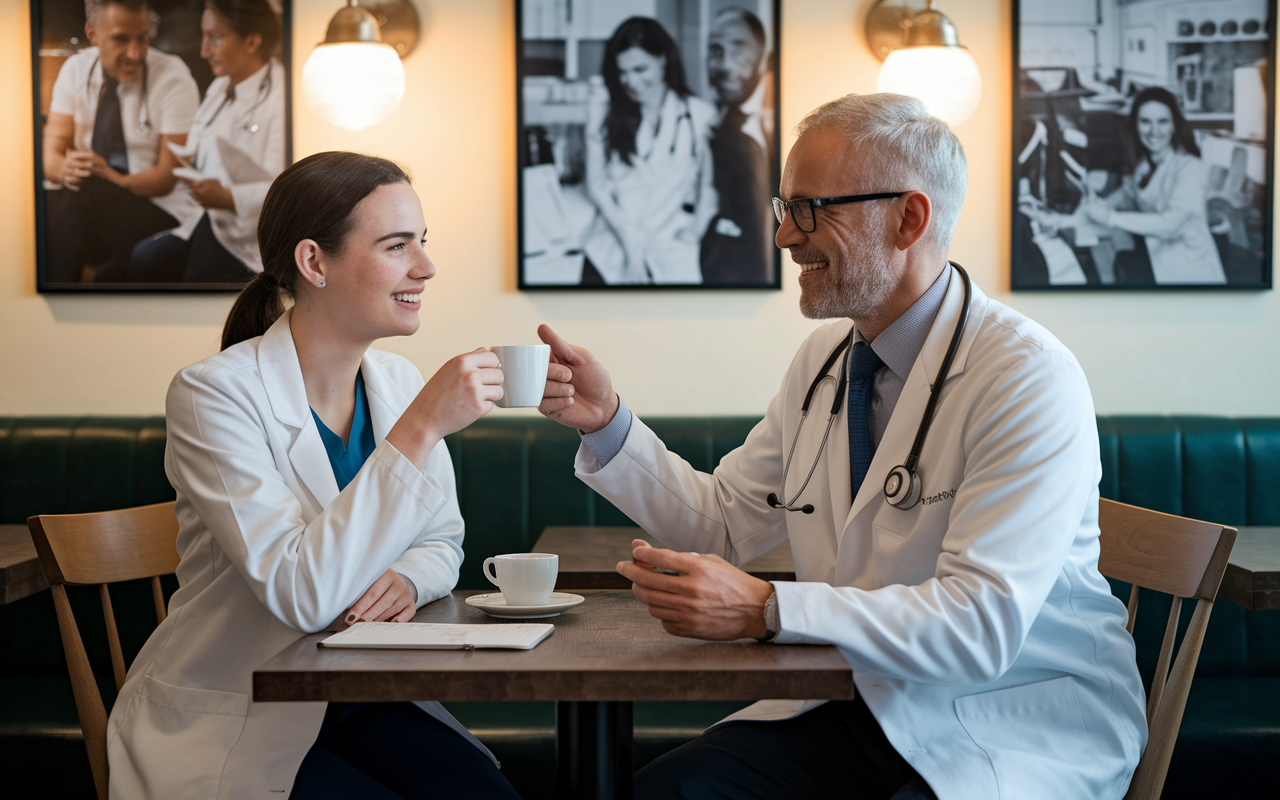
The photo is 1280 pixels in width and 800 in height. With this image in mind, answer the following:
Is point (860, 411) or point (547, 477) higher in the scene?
point (860, 411)

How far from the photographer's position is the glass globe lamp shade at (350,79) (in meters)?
3.09

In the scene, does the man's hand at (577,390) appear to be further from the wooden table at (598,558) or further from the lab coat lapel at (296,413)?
the lab coat lapel at (296,413)

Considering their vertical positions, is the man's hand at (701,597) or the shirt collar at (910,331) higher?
the shirt collar at (910,331)

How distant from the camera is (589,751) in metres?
1.51

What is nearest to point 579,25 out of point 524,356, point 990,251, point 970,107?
point 970,107

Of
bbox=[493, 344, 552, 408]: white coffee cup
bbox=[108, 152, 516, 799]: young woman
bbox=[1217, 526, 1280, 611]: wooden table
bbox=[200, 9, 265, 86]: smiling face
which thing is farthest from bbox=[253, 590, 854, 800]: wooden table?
bbox=[200, 9, 265, 86]: smiling face

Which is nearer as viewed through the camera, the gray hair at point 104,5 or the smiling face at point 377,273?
the smiling face at point 377,273

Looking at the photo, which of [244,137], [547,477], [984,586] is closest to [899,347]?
[984,586]

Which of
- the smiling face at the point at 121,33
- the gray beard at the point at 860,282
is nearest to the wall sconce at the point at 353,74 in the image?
the smiling face at the point at 121,33

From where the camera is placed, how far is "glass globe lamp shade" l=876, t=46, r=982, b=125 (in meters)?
3.09

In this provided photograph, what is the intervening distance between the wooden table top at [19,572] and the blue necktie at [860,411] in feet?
6.04

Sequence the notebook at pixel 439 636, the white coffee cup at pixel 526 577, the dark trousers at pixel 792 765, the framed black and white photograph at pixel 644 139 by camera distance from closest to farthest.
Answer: the notebook at pixel 439 636, the white coffee cup at pixel 526 577, the dark trousers at pixel 792 765, the framed black and white photograph at pixel 644 139

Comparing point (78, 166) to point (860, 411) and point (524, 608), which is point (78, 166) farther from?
point (860, 411)

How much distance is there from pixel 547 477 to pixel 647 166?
114cm
